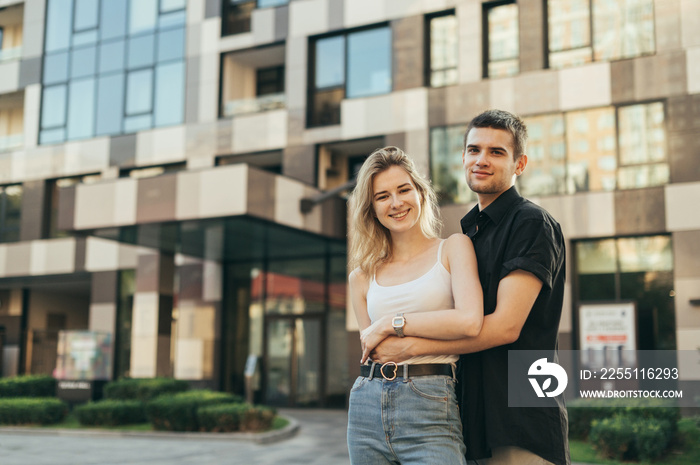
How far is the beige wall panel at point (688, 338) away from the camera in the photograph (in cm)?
1727

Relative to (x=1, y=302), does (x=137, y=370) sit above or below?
below

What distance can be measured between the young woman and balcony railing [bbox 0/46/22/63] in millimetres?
30918

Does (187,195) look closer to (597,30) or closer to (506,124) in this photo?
(597,30)

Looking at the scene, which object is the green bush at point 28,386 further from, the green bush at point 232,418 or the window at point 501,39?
the window at point 501,39

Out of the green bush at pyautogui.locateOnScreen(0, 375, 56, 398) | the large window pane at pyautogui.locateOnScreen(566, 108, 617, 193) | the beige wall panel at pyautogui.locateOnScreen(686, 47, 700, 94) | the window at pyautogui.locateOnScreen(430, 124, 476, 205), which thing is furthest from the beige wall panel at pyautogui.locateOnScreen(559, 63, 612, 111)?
the green bush at pyautogui.locateOnScreen(0, 375, 56, 398)

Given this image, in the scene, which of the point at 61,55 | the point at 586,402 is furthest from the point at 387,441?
the point at 61,55

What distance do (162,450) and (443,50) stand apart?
14.0 metres

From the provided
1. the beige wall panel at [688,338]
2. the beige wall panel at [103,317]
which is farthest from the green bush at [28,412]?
the beige wall panel at [688,338]

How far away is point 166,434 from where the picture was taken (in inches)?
604

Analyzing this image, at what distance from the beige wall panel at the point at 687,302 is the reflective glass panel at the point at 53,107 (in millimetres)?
22405

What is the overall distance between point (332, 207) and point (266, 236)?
87.6 inches

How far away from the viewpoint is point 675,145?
18.3 meters

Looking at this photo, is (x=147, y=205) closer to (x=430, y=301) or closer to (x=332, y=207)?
(x=332, y=207)

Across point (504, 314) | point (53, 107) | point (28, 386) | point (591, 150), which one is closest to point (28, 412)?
point (28, 386)
